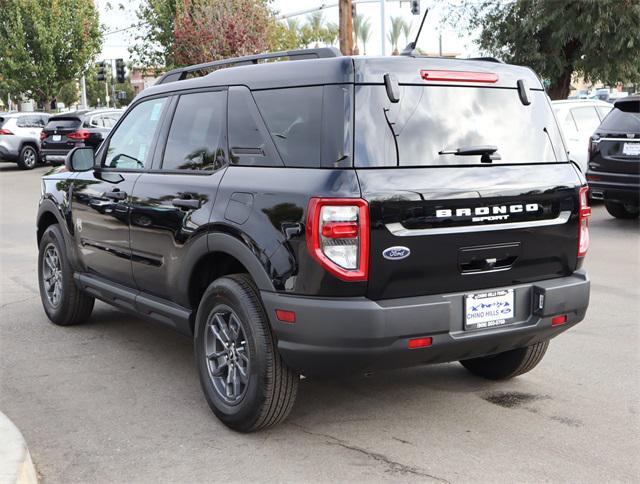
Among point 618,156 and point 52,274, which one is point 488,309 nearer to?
point 52,274

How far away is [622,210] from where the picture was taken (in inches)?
485

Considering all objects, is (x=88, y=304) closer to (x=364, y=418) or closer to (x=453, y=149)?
(x=364, y=418)

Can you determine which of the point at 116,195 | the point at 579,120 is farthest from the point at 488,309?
the point at 579,120

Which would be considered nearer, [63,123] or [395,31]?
[63,123]

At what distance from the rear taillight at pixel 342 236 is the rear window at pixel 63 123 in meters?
21.5

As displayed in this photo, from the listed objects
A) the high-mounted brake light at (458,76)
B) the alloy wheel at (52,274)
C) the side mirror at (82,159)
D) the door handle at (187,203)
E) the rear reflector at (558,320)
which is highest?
the high-mounted brake light at (458,76)

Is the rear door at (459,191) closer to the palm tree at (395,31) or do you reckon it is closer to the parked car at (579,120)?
the parked car at (579,120)

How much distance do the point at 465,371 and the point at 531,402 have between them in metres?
0.67

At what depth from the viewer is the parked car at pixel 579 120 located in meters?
13.6

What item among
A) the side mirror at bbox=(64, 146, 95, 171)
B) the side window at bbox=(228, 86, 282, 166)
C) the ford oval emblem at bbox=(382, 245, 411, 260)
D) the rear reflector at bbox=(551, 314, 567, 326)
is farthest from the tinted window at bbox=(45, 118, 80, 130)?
the ford oval emblem at bbox=(382, 245, 411, 260)

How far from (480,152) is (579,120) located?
10.4 meters

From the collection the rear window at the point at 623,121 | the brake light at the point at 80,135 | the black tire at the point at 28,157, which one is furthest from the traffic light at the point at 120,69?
the rear window at the point at 623,121

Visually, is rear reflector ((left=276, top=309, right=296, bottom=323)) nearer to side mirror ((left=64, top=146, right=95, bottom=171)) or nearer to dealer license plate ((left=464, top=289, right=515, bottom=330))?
dealer license plate ((left=464, top=289, right=515, bottom=330))

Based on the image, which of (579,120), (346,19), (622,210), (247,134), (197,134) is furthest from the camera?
(346,19)
